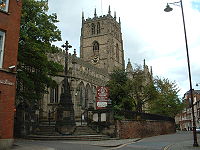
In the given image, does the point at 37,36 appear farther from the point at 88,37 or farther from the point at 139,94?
the point at 88,37

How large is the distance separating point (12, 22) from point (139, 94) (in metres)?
26.9

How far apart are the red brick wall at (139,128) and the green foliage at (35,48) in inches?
299

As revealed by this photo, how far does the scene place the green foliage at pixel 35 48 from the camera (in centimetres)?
2070

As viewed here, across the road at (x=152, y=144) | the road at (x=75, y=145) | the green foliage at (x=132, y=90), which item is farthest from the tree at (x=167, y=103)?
the road at (x=75, y=145)

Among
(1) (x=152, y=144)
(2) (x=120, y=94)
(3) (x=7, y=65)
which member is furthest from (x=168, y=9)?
(2) (x=120, y=94)

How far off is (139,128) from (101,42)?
6378cm

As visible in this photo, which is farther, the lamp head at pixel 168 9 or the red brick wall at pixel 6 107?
the lamp head at pixel 168 9

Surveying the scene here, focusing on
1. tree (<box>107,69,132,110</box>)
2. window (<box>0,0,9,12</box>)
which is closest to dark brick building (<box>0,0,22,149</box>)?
window (<box>0,0,9,12</box>)

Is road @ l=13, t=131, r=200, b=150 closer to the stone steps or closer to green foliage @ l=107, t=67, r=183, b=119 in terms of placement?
the stone steps

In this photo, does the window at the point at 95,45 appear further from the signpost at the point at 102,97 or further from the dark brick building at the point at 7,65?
the dark brick building at the point at 7,65

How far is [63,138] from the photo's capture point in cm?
2056

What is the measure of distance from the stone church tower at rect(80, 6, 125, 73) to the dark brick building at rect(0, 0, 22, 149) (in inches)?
2687

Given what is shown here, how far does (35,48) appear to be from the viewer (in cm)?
2012

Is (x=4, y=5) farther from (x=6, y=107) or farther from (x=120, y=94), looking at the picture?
(x=120, y=94)
